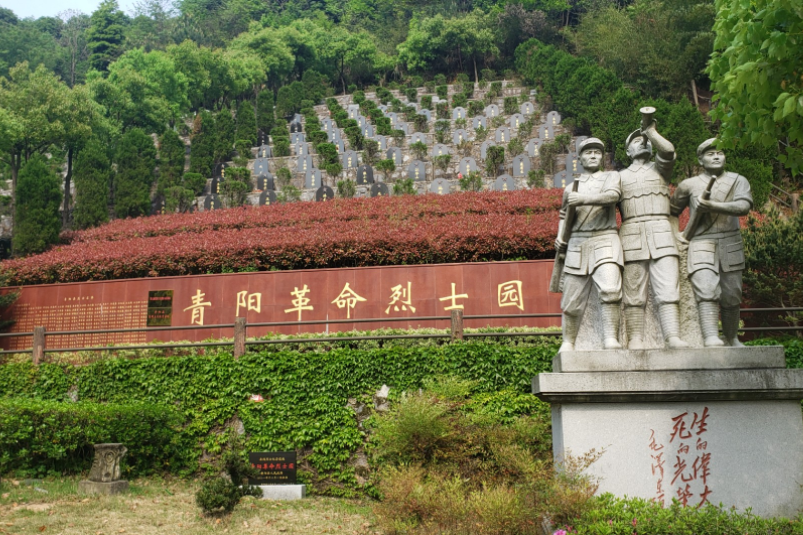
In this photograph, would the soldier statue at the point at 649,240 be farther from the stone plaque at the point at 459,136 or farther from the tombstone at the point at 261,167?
the stone plaque at the point at 459,136

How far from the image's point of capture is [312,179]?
2678 centimetres

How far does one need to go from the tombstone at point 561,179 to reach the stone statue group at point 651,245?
17.9 meters

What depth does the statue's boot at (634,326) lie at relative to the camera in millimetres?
5752

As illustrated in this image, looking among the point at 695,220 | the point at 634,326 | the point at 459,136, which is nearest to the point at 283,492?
the point at 634,326

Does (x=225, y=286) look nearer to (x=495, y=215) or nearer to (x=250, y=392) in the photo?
(x=250, y=392)

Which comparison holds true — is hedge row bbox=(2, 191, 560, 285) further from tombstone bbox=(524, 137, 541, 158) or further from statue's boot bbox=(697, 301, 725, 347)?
tombstone bbox=(524, 137, 541, 158)

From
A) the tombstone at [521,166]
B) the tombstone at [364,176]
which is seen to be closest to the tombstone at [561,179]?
the tombstone at [521,166]

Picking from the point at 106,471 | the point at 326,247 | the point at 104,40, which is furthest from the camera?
the point at 104,40

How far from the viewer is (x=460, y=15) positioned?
53.2 meters

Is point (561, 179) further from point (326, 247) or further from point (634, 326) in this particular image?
point (634, 326)

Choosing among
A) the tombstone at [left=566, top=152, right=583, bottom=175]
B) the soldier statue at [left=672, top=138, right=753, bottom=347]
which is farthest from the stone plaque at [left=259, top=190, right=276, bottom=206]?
the soldier statue at [left=672, top=138, right=753, bottom=347]

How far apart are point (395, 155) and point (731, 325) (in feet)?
81.8

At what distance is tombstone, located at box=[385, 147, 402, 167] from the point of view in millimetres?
29688

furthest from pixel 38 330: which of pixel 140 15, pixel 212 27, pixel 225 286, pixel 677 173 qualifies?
pixel 140 15
